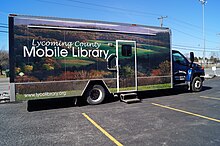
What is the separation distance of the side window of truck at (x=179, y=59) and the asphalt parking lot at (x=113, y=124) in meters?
2.89

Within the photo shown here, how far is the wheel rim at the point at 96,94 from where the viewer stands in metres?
7.72

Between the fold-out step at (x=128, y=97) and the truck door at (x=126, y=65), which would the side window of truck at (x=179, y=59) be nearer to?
the truck door at (x=126, y=65)

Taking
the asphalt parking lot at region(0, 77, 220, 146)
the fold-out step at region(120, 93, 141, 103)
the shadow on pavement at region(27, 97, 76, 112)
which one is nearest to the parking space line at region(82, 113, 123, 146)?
the asphalt parking lot at region(0, 77, 220, 146)

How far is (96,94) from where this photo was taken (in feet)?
25.7

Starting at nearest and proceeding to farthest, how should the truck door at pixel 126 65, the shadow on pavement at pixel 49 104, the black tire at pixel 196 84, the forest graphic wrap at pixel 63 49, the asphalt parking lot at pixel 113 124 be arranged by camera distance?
the asphalt parking lot at pixel 113 124, the forest graphic wrap at pixel 63 49, the shadow on pavement at pixel 49 104, the truck door at pixel 126 65, the black tire at pixel 196 84

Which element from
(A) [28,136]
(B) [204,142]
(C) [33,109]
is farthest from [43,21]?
(B) [204,142]

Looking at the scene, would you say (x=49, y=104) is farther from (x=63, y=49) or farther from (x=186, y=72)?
(x=186, y=72)

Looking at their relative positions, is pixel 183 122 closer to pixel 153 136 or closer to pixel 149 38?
pixel 153 136

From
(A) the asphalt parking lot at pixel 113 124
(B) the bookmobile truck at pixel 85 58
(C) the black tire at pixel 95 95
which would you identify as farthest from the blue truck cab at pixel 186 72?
(C) the black tire at pixel 95 95

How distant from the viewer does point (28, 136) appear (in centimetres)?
453

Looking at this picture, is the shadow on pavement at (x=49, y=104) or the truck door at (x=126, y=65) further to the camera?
the truck door at (x=126, y=65)

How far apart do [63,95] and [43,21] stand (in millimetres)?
2684

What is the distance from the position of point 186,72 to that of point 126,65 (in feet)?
13.3

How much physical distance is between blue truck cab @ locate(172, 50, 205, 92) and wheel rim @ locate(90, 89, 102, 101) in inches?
168
